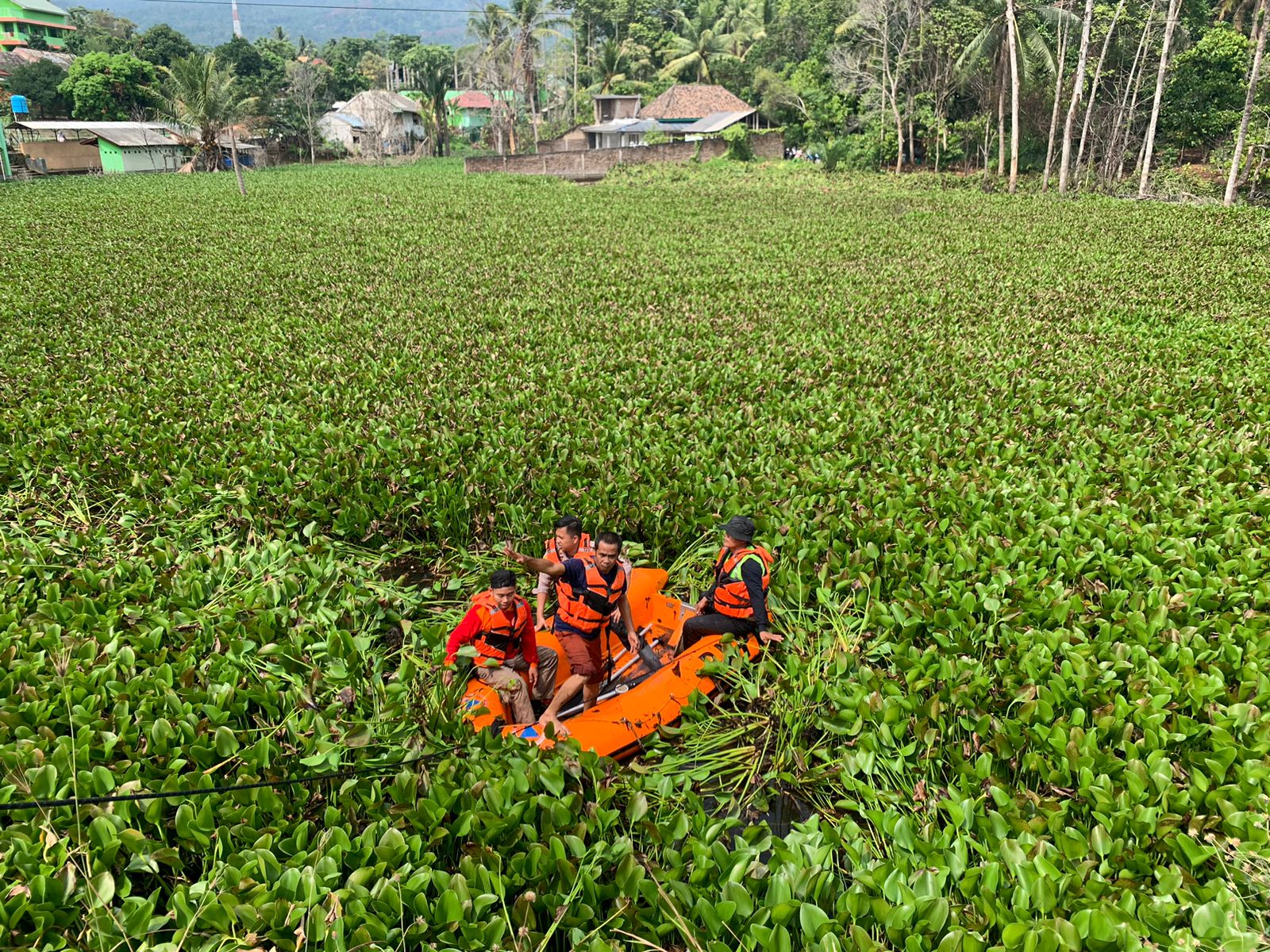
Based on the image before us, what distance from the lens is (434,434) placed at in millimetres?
7523

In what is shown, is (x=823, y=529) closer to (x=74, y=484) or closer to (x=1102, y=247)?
(x=74, y=484)

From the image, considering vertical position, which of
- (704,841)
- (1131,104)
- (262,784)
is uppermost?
(1131,104)

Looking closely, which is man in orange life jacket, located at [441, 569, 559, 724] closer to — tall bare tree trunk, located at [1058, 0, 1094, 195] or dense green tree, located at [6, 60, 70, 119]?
tall bare tree trunk, located at [1058, 0, 1094, 195]

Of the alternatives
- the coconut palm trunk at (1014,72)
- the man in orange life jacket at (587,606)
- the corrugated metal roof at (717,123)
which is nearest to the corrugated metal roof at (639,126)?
the corrugated metal roof at (717,123)

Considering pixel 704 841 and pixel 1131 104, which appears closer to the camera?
pixel 704 841

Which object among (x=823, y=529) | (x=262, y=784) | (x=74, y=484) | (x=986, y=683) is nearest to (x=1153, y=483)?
(x=823, y=529)

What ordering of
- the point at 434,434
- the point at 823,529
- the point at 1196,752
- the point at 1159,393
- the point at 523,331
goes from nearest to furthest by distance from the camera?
the point at 1196,752 < the point at 823,529 < the point at 434,434 < the point at 1159,393 < the point at 523,331

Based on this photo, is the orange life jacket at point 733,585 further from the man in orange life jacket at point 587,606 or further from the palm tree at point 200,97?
the palm tree at point 200,97

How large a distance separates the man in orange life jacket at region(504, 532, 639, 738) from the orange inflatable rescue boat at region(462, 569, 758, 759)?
10 centimetres

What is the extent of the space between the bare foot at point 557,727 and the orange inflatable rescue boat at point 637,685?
0.06m

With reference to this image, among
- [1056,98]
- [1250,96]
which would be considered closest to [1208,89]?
[1056,98]

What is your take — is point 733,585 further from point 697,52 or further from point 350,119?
point 350,119

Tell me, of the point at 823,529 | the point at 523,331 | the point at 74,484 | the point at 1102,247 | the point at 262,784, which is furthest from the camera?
the point at 1102,247

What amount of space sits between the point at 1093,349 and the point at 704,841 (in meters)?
9.14
